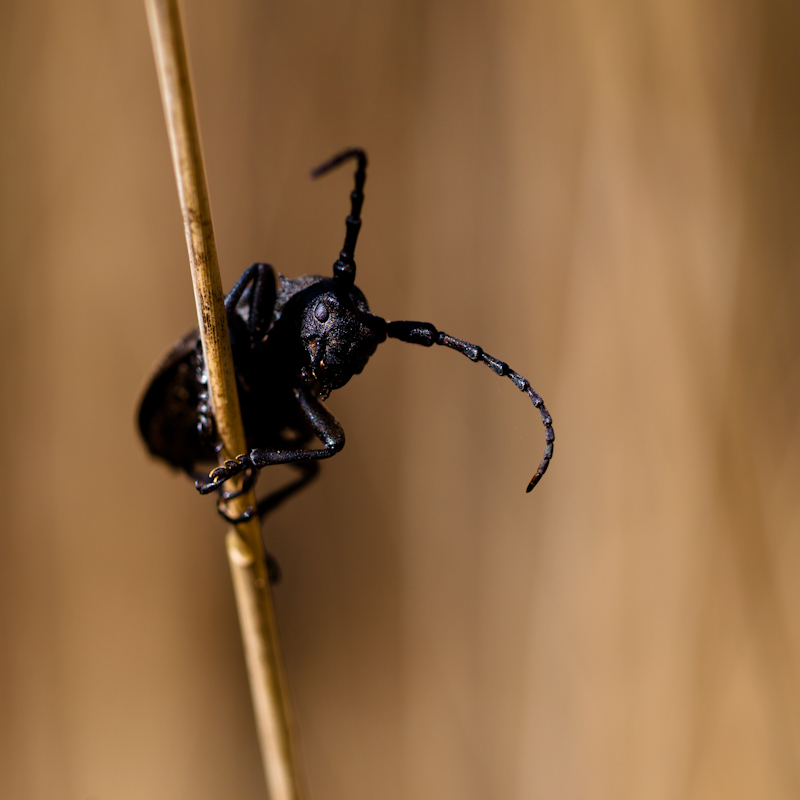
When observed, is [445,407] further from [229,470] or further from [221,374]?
[221,374]

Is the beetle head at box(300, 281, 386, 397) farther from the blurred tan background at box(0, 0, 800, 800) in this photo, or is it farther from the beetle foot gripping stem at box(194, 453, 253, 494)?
the blurred tan background at box(0, 0, 800, 800)

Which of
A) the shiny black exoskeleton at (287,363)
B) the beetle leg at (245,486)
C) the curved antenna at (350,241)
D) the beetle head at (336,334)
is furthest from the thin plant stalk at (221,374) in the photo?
the curved antenna at (350,241)

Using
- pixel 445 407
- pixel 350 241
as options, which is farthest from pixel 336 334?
pixel 445 407

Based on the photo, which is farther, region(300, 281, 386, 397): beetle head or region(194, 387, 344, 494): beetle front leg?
region(300, 281, 386, 397): beetle head

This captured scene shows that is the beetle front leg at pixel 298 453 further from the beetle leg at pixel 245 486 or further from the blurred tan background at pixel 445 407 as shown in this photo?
the blurred tan background at pixel 445 407

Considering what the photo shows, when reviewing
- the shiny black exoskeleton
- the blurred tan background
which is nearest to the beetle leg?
the shiny black exoskeleton
